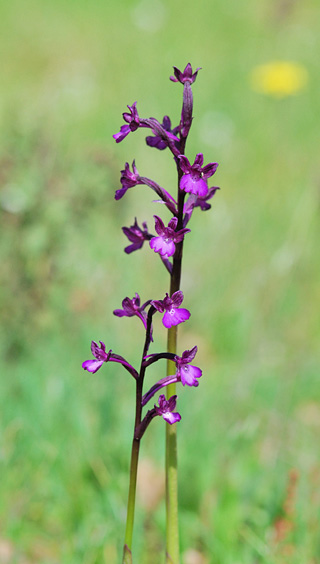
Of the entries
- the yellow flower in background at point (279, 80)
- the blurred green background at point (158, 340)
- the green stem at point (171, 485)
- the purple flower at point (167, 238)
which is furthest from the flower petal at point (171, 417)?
the yellow flower in background at point (279, 80)

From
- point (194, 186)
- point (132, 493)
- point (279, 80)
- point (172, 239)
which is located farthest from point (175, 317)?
point (279, 80)

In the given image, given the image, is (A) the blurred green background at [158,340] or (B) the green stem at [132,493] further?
(A) the blurred green background at [158,340]

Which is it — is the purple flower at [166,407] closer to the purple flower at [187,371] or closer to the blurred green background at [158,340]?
the purple flower at [187,371]

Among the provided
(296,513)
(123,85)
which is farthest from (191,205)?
(123,85)

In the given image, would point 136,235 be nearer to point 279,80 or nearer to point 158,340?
point 158,340

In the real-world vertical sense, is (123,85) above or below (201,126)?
above

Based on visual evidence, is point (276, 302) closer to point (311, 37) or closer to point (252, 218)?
point (252, 218)
